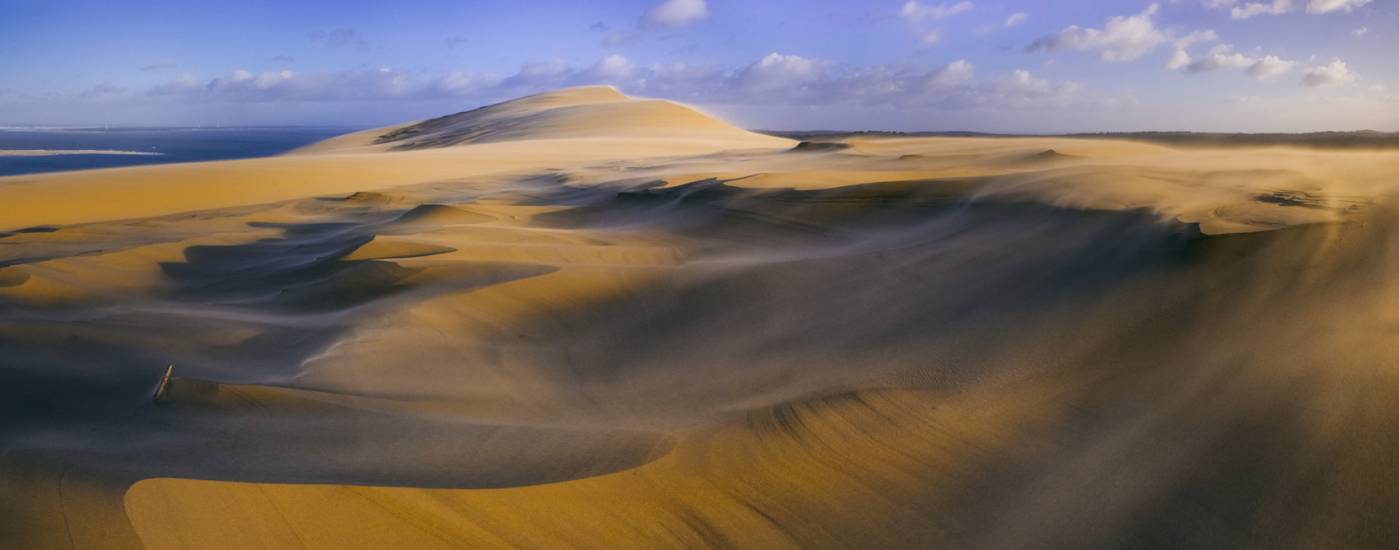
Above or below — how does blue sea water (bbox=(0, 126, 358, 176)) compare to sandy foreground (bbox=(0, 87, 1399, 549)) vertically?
above

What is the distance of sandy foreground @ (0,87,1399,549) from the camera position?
1938 mm

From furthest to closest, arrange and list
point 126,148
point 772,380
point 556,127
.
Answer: point 126,148, point 556,127, point 772,380

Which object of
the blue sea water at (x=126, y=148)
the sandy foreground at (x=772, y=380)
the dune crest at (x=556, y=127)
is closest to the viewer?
the sandy foreground at (x=772, y=380)

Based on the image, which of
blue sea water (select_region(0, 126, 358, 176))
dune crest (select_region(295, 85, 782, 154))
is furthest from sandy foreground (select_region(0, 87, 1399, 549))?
blue sea water (select_region(0, 126, 358, 176))

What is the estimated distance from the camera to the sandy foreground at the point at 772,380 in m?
1.94

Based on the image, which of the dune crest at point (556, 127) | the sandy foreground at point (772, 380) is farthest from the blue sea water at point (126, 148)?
the sandy foreground at point (772, 380)

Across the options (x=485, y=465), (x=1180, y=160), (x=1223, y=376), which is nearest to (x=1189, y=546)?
(x=1223, y=376)

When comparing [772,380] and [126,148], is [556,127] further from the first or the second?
[126,148]

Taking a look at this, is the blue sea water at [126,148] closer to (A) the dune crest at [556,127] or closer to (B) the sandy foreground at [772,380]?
(A) the dune crest at [556,127]

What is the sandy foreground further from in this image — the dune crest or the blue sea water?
the blue sea water

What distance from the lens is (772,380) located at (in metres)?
3.01

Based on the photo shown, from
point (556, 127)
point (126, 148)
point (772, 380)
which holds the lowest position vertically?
point (772, 380)

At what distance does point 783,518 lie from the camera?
6.70 feet

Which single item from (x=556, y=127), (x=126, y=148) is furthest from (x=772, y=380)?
(x=126, y=148)
